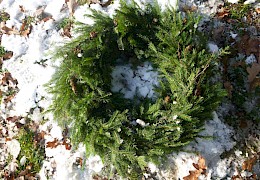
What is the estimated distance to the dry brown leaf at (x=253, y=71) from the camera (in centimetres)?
455

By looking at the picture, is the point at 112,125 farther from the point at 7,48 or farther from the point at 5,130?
the point at 7,48

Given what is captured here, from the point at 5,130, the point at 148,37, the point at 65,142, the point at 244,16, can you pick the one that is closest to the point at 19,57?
the point at 5,130

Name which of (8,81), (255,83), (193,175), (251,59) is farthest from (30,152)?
(251,59)

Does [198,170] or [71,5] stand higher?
Answer: [71,5]

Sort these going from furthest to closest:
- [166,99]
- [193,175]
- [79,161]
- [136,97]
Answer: [79,161]
[136,97]
[193,175]
[166,99]

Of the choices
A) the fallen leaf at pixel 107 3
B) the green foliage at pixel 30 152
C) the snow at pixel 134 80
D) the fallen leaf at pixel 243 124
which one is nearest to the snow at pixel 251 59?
the fallen leaf at pixel 243 124

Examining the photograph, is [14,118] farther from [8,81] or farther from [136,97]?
[136,97]

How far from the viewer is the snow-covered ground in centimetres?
411

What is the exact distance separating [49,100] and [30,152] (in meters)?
0.71

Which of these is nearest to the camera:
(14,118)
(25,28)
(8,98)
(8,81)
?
(14,118)

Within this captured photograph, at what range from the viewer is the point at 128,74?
4434 millimetres

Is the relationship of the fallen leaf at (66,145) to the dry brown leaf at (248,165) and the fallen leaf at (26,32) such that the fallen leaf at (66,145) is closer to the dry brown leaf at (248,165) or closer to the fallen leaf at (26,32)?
the fallen leaf at (26,32)

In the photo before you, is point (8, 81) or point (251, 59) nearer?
point (251, 59)

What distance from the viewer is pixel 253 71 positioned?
4574 millimetres
